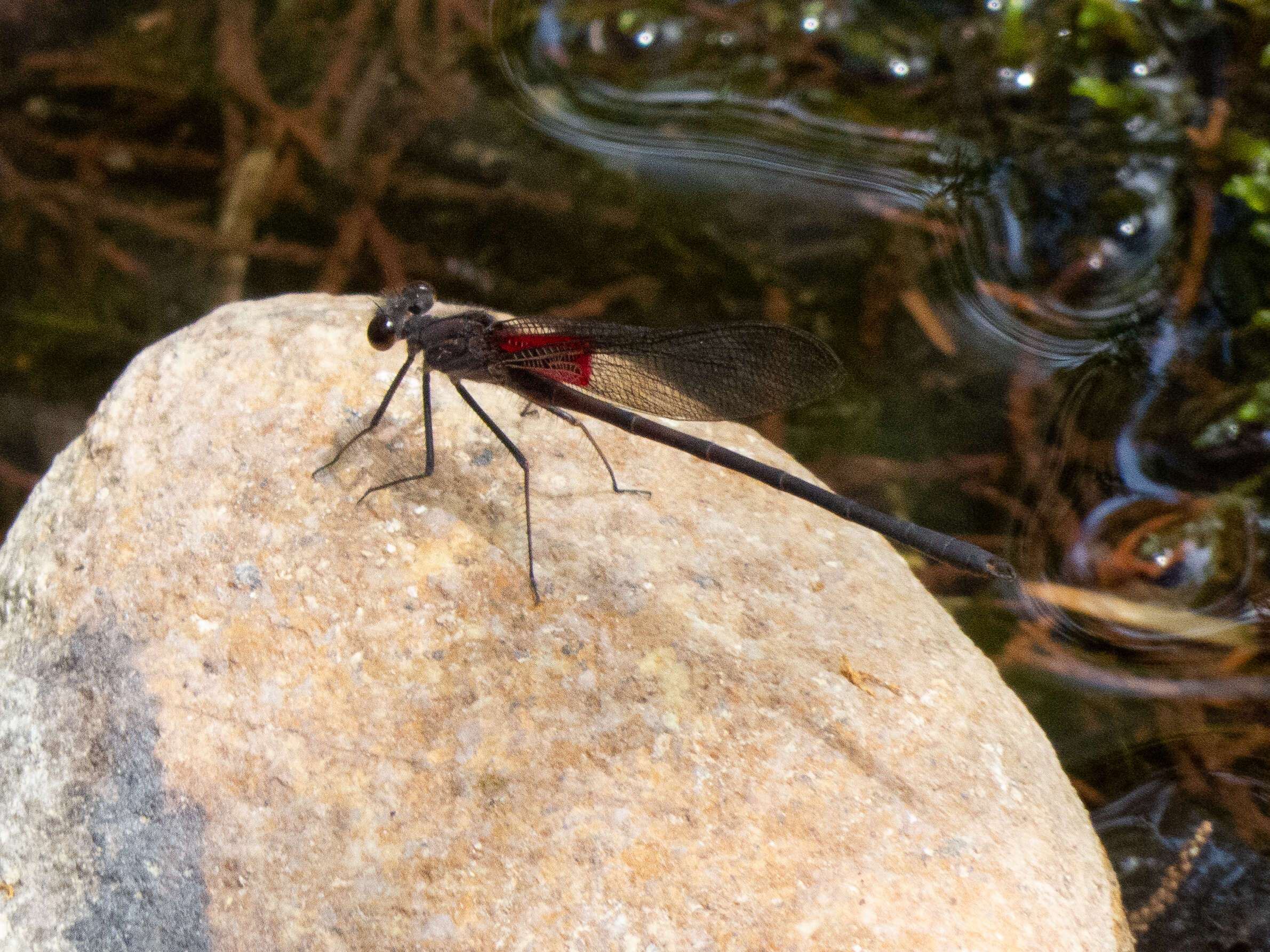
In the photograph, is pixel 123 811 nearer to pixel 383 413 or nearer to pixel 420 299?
pixel 383 413

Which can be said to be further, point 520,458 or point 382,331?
point 382,331

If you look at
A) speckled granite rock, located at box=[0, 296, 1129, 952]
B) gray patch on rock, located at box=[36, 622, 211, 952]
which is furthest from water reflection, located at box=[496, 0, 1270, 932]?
gray patch on rock, located at box=[36, 622, 211, 952]

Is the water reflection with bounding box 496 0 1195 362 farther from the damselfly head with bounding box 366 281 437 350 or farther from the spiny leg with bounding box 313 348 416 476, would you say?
the spiny leg with bounding box 313 348 416 476

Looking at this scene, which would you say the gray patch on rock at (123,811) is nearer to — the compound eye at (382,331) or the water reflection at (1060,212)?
the compound eye at (382,331)

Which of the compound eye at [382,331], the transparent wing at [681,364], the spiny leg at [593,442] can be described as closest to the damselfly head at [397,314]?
the compound eye at [382,331]

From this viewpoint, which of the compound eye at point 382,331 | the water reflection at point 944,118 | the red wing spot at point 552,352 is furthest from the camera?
the water reflection at point 944,118

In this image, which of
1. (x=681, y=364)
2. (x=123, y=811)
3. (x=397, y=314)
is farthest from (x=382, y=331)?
(x=123, y=811)

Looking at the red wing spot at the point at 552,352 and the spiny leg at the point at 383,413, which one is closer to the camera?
the spiny leg at the point at 383,413
